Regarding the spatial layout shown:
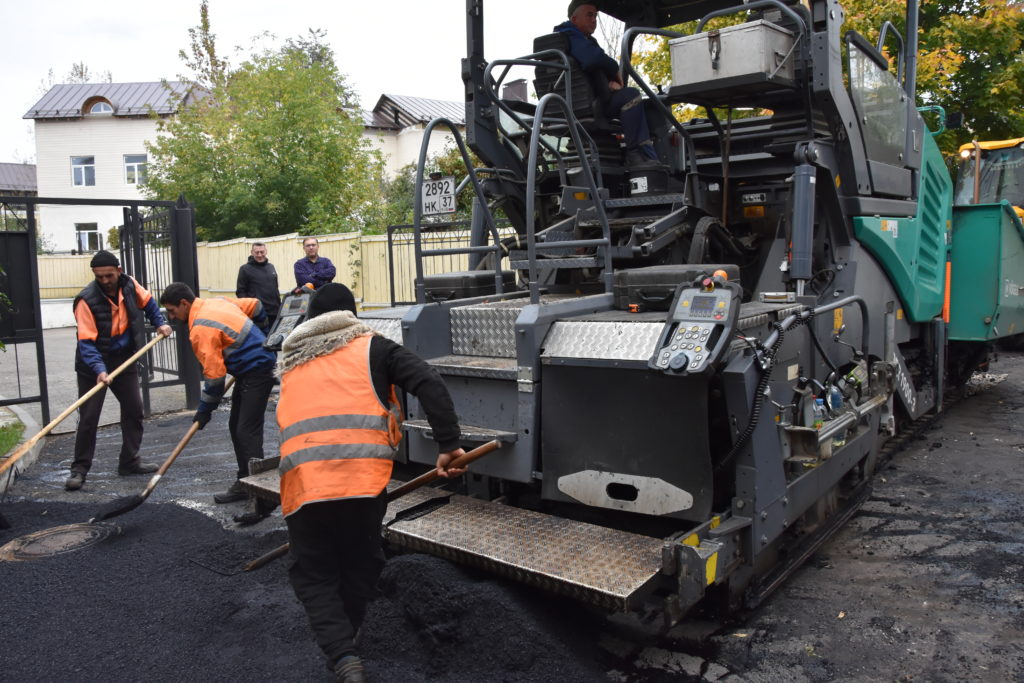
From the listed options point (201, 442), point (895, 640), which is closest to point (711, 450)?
point (895, 640)

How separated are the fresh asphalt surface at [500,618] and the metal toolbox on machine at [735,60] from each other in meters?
2.66

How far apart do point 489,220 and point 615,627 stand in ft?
8.02

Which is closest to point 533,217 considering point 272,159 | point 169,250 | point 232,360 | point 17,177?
point 232,360

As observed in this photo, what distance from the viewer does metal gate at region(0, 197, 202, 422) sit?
8016mm

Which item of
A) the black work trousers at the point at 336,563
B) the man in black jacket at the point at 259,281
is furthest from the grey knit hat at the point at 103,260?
the black work trousers at the point at 336,563

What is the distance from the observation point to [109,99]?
129 feet

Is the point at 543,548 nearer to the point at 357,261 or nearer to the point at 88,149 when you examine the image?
the point at 357,261

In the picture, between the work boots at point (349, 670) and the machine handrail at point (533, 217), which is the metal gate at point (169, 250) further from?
the work boots at point (349, 670)

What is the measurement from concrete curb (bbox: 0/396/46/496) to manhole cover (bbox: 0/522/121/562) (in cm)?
71

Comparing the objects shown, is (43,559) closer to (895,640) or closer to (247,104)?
(895,640)

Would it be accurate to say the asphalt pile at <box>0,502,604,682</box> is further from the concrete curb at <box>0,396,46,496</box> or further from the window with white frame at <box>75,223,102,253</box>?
the window with white frame at <box>75,223,102,253</box>

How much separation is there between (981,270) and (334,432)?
6018 millimetres

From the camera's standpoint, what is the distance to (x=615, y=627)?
3.75 meters

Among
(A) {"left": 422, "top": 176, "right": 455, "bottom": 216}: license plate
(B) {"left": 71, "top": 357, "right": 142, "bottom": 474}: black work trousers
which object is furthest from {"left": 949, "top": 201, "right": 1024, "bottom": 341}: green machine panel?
(B) {"left": 71, "top": 357, "right": 142, "bottom": 474}: black work trousers
